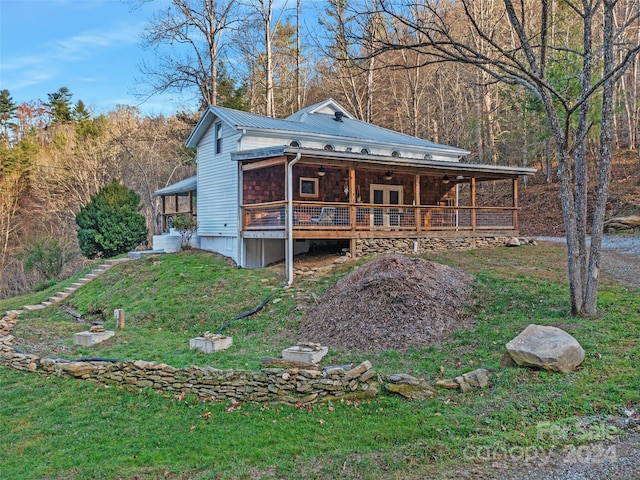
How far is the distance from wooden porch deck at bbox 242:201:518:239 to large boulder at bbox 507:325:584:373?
295 inches

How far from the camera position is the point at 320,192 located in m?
17.1

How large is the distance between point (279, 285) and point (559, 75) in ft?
50.4

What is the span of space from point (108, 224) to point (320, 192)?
1014cm

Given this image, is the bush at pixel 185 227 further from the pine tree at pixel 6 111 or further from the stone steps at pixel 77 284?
the pine tree at pixel 6 111

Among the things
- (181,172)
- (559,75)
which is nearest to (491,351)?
(559,75)

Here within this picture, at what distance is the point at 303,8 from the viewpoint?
28.4m

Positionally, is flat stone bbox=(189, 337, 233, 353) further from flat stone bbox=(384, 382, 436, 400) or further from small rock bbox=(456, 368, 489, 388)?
small rock bbox=(456, 368, 489, 388)

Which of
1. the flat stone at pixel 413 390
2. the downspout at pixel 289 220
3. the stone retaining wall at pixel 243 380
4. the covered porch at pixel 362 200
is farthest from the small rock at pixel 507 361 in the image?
the covered porch at pixel 362 200

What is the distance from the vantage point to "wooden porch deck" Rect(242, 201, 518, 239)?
13.1 meters

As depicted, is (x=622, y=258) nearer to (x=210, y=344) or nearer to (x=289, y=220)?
(x=289, y=220)

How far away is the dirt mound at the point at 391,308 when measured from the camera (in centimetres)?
784

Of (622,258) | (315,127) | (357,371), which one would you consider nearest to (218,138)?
(315,127)

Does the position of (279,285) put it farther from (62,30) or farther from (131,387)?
(62,30)

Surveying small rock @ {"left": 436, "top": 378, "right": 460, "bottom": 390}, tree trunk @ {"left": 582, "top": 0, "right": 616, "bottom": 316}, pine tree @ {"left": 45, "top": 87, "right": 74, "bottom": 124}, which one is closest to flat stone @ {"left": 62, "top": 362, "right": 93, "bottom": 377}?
small rock @ {"left": 436, "top": 378, "right": 460, "bottom": 390}
